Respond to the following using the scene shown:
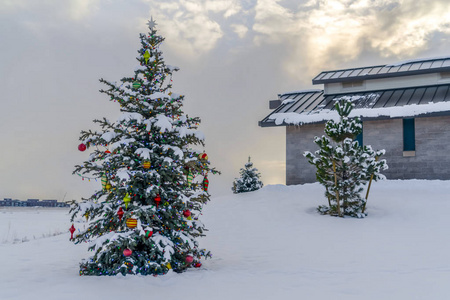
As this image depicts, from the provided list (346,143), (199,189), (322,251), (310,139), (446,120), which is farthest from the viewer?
(310,139)

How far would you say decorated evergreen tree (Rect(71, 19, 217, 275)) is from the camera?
7992 millimetres

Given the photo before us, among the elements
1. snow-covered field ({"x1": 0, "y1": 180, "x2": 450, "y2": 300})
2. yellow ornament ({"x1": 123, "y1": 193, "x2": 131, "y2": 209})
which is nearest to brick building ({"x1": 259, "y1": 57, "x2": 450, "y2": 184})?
snow-covered field ({"x1": 0, "y1": 180, "x2": 450, "y2": 300})

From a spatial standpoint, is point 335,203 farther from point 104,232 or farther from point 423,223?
point 104,232

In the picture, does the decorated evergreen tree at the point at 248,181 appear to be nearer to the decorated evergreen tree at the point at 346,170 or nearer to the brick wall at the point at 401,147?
the brick wall at the point at 401,147

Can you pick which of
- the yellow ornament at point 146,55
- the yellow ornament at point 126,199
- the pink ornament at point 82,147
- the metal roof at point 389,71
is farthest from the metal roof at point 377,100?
the yellow ornament at point 126,199

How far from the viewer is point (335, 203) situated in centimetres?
1516

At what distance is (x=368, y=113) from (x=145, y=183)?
1296cm

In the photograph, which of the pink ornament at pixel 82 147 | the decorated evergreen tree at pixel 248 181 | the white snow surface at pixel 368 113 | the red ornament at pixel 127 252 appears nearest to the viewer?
the red ornament at pixel 127 252

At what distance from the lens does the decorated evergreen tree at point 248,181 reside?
24.7 m

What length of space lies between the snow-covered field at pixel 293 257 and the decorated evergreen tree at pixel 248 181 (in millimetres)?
6618

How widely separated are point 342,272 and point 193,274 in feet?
10.4

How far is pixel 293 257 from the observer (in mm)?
10047

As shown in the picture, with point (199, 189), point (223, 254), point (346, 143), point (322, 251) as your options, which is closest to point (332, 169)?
point (346, 143)

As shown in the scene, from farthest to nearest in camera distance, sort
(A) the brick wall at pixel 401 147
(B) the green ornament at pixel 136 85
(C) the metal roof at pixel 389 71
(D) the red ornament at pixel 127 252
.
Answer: (C) the metal roof at pixel 389 71 → (A) the brick wall at pixel 401 147 → (B) the green ornament at pixel 136 85 → (D) the red ornament at pixel 127 252
